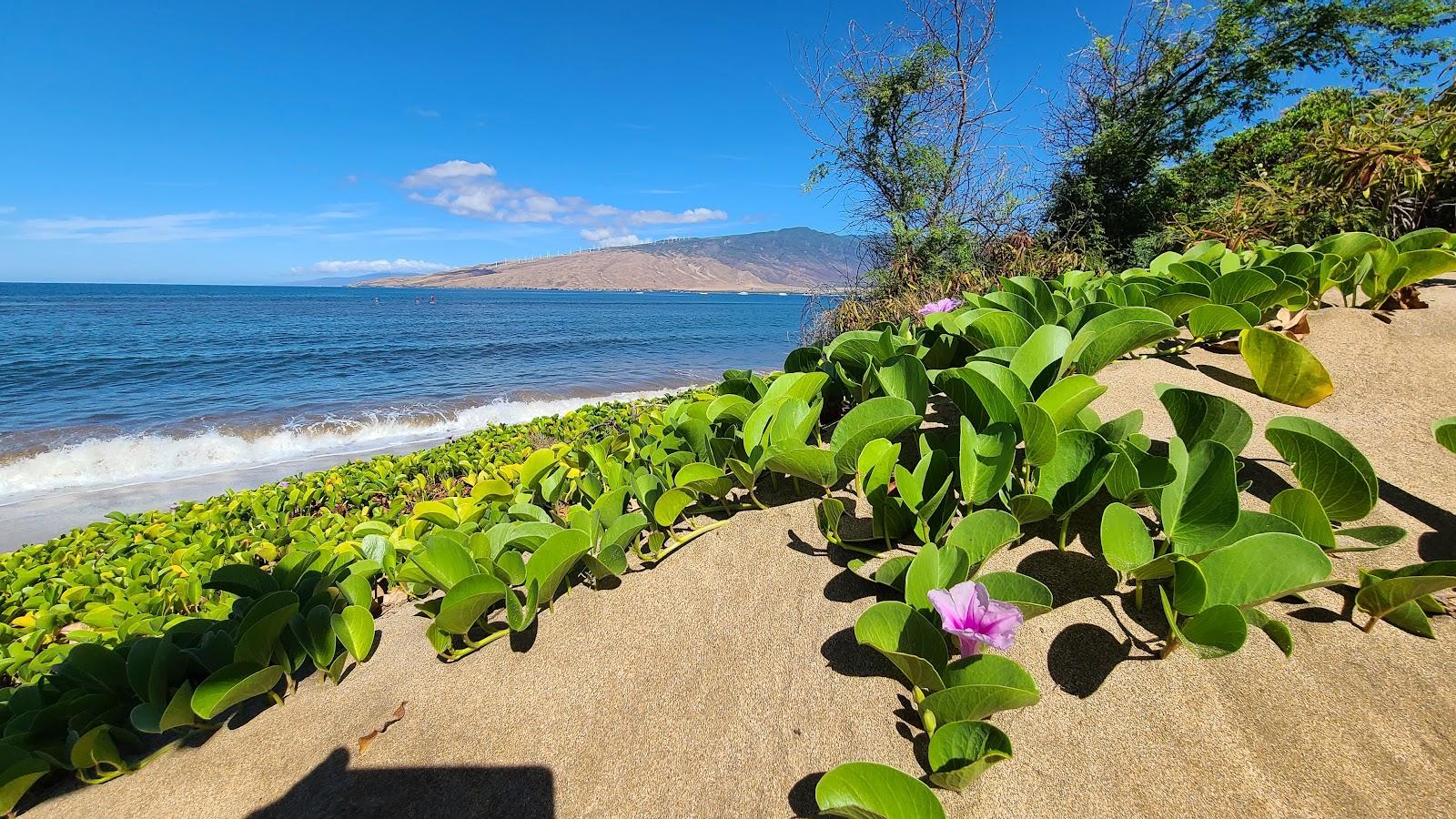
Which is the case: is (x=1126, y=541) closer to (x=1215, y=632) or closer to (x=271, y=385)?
(x=1215, y=632)

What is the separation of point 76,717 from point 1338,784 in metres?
2.03

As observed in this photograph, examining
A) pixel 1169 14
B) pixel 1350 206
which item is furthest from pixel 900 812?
pixel 1169 14

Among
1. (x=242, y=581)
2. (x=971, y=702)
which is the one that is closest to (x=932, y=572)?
(x=971, y=702)

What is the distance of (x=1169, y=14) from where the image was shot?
937 centimetres

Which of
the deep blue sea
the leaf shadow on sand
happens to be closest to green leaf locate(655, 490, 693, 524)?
the leaf shadow on sand

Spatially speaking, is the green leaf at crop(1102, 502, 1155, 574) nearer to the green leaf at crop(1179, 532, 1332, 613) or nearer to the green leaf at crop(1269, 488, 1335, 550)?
the green leaf at crop(1179, 532, 1332, 613)

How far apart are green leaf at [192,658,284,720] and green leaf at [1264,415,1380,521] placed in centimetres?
189

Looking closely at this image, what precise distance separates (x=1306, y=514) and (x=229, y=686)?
186cm

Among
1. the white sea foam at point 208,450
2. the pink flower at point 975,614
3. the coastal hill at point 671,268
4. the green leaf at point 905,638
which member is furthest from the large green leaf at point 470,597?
the coastal hill at point 671,268

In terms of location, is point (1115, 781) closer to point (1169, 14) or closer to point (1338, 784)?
point (1338, 784)

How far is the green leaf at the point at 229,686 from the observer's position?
41.2 inches

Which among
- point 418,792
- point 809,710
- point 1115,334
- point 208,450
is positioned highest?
point 1115,334

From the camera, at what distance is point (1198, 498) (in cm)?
95

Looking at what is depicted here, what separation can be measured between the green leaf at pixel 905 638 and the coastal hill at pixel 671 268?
122 m
